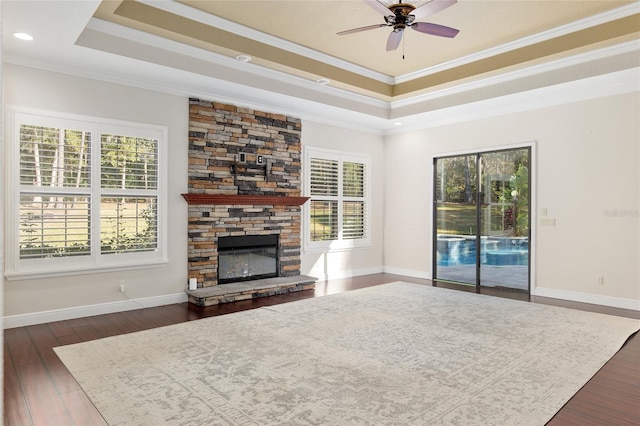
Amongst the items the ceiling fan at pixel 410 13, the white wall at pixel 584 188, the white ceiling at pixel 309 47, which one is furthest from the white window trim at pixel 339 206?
the ceiling fan at pixel 410 13

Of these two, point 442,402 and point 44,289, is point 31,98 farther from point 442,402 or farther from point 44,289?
point 442,402

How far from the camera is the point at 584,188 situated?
5.81m

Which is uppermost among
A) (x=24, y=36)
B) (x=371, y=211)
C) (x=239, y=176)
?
(x=24, y=36)

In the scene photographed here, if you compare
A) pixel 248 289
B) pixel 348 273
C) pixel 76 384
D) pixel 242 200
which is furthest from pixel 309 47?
pixel 76 384

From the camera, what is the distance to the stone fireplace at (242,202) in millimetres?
5844

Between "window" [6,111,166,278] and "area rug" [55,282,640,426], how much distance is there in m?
1.30

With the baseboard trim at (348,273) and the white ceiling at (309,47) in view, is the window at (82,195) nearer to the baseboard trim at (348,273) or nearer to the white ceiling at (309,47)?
the white ceiling at (309,47)

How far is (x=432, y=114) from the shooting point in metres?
7.05

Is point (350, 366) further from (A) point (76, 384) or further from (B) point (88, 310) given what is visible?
(B) point (88, 310)

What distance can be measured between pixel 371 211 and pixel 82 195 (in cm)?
497

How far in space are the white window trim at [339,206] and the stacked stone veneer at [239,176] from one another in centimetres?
19

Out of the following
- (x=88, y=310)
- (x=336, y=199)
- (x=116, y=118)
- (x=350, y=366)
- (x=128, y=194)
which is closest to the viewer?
(x=350, y=366)

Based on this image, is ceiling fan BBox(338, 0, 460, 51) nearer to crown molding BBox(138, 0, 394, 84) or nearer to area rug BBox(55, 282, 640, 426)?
crown molding BBox(138, 0, 394, 84)

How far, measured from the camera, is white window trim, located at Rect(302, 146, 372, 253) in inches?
284
